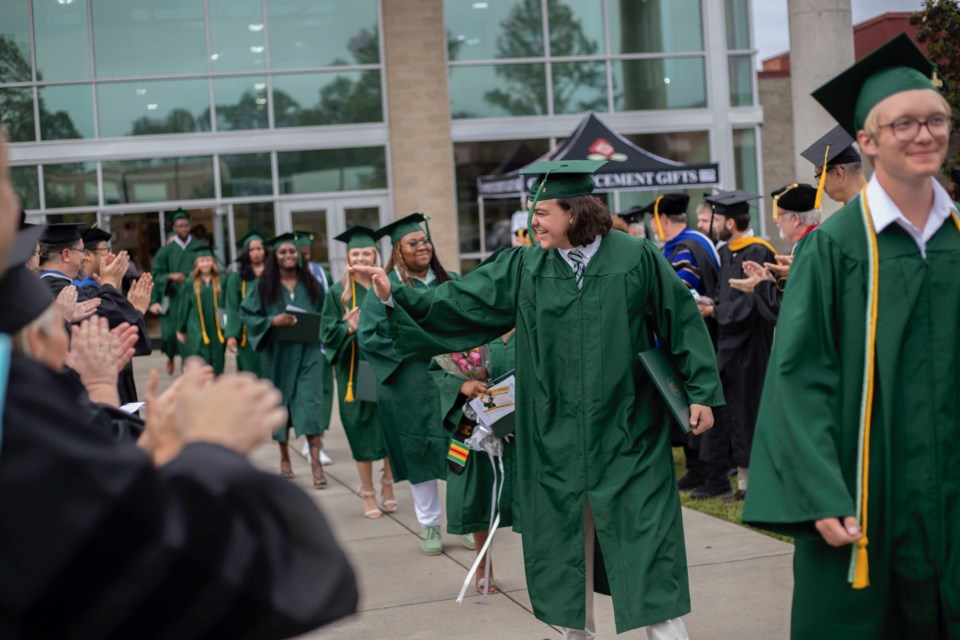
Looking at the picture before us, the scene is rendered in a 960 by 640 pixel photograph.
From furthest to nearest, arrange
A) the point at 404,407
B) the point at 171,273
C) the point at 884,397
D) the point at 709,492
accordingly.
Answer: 1. the point at 171,273
2. the point at 709,492
3. the point at 404,407
4. the point at 884,397

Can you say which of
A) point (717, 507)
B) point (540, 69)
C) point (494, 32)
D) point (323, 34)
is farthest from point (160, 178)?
point (717, 507)

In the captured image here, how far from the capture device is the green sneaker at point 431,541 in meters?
7.11

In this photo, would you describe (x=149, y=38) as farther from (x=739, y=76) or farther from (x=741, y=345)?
(x=741, y=345)

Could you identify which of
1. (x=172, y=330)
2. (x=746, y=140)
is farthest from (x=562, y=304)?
(x=746, y=140)

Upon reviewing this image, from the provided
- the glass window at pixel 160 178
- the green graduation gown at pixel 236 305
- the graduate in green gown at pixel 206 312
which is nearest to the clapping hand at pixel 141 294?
the green graduation gown at pixel 236 305

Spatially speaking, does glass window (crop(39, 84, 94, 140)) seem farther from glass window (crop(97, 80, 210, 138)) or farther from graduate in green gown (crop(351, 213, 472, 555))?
graduate in green gown (crop(351, 213, 472, 555))

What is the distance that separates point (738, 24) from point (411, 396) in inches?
592

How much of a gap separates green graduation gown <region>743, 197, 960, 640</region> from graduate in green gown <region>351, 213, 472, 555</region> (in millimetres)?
4147

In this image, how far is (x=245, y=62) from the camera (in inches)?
795

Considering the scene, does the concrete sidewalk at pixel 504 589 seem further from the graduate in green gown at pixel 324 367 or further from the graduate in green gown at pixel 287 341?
the graduate in green gown at pixel 324 367

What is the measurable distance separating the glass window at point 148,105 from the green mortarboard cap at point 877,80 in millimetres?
17978

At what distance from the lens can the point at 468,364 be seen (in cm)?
609

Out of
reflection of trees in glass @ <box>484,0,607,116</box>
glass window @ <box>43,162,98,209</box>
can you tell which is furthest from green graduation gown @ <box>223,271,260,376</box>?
glass window @ <box>43,162,98,209</box>

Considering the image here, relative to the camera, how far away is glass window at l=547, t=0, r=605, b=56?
802 inches
